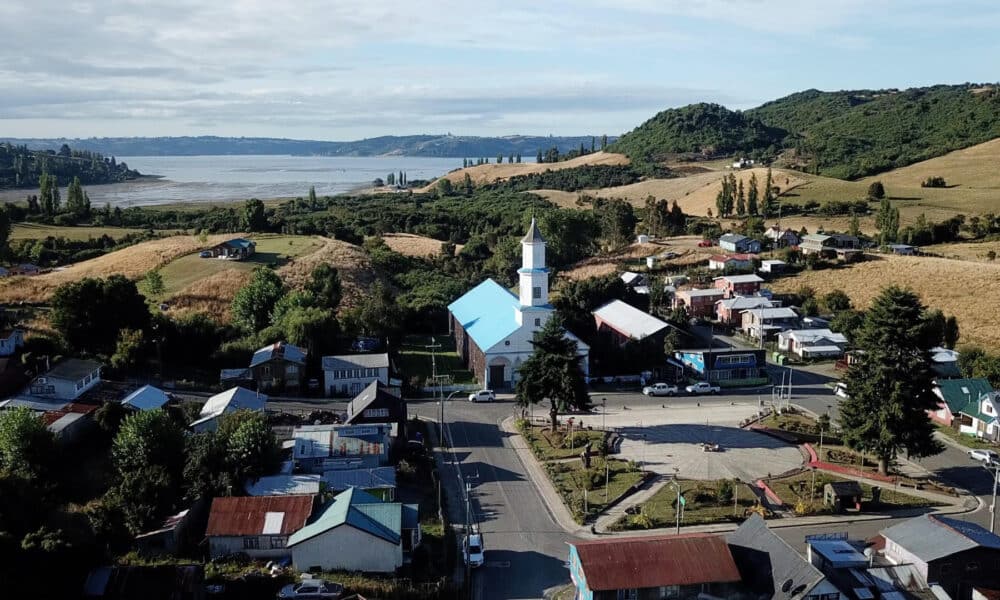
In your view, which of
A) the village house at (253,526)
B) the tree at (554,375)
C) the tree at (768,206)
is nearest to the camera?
the village house at (253,526)

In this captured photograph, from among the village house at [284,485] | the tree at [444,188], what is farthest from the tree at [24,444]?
the tree at [444,188]

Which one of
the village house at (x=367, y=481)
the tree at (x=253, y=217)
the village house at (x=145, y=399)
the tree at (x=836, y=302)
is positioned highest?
the tree at (x=253, y=217)

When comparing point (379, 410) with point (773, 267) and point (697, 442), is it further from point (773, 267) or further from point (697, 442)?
point (773, 267)

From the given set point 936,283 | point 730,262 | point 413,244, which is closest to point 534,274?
point 730,262

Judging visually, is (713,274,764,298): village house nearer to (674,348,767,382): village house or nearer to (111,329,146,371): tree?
(674,348,767,382): village house

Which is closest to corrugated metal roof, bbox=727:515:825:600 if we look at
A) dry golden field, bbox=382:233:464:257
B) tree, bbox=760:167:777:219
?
dry golden field, bbox=382:233:464:257

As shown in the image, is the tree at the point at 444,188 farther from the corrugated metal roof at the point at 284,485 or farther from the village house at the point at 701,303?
the corrugated metal roof at the point at 284,485
